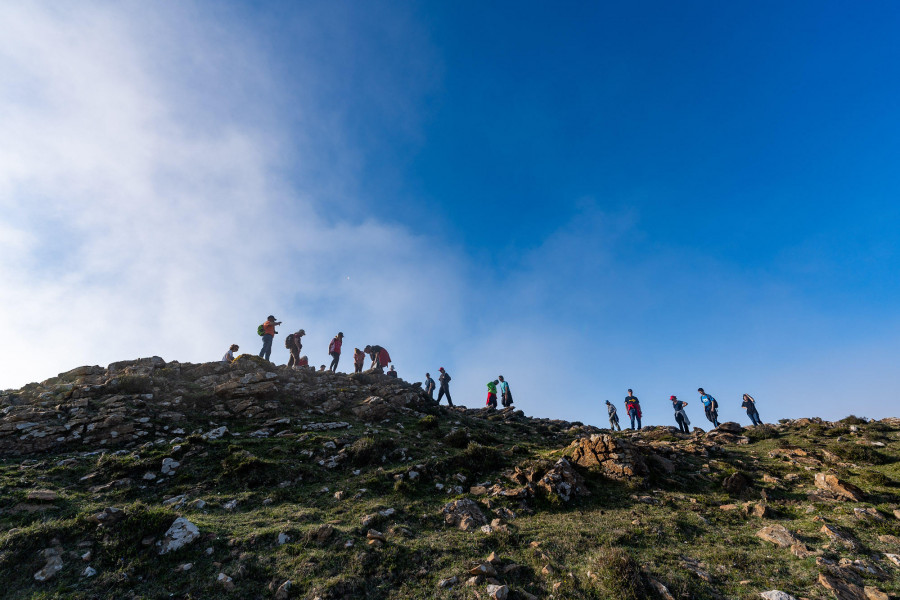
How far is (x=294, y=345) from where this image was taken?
2947cm

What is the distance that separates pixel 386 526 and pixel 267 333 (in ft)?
70.9

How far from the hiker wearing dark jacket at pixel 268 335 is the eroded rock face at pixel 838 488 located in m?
30.8

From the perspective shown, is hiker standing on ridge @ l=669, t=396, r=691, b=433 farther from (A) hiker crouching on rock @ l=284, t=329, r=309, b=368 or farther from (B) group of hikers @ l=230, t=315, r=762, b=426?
(A) hiker crouching on rock @ l=284, t=329, r=309, b=368

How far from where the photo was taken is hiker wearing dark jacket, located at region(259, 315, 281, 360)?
27.6 m

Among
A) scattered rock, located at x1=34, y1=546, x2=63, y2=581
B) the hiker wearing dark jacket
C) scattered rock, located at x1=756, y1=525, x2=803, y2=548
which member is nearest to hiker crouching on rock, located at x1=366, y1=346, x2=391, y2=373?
the hiker wearing dark jacket

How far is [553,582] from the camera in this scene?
24.6 ft

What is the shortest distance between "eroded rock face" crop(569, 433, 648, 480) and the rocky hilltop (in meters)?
0.06

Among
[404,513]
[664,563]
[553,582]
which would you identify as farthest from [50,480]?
[664,563]

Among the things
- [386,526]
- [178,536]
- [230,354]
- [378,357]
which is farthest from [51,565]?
[378,357]

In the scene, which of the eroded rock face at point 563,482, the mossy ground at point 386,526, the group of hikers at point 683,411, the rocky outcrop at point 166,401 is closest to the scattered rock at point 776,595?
the mossy ground at point 386,526

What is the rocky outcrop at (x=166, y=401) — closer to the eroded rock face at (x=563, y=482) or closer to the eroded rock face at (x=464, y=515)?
the eroded rock face at (x=464, y=515)

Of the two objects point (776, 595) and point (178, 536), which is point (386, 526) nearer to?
point (178, 536)

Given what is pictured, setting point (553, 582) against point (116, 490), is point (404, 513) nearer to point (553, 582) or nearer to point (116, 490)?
point (553, 582)

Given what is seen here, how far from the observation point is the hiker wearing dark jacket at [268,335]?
27.6 metres
